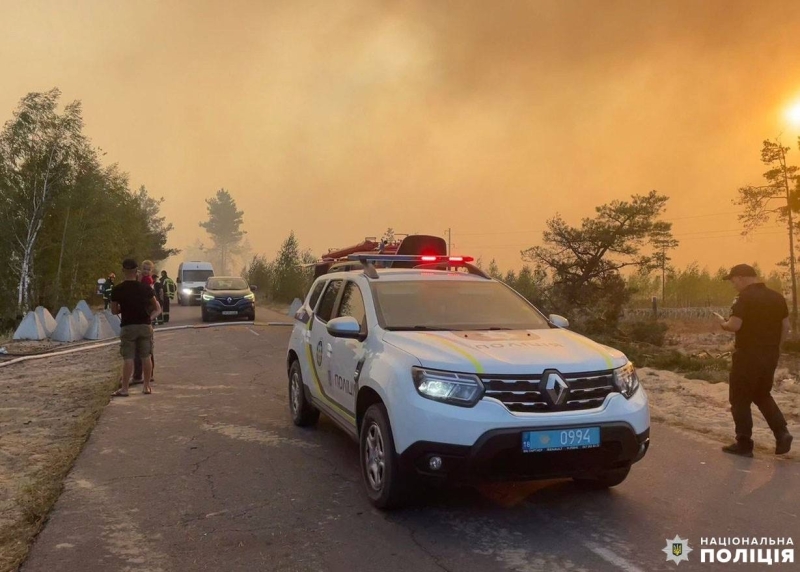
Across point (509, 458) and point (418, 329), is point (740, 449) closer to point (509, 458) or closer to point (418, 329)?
point (509, 458)

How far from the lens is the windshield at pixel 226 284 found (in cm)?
2278

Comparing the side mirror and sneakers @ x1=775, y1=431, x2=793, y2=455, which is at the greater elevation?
the side mirror

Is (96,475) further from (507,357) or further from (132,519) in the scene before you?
(507,357)

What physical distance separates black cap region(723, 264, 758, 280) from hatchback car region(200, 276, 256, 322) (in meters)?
17.7

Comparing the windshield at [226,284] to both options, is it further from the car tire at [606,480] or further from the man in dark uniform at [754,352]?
the car tire at [606,480]

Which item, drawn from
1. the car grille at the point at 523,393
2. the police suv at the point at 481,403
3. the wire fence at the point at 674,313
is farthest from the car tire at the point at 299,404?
the wire fence at the point at 674,313

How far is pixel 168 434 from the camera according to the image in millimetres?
6598

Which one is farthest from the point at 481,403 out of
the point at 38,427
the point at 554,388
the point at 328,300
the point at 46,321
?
the point at 46,321

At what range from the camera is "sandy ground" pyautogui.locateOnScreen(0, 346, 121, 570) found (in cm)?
426

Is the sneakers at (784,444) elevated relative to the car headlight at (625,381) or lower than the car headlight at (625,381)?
lower

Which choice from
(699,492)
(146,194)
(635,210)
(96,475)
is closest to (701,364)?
(699,492)

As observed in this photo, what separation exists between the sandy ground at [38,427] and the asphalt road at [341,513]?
6.9 inches

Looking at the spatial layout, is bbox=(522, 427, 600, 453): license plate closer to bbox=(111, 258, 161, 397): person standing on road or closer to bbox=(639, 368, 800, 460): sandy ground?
bbox=(639, 368, 800, 460): sandy ground

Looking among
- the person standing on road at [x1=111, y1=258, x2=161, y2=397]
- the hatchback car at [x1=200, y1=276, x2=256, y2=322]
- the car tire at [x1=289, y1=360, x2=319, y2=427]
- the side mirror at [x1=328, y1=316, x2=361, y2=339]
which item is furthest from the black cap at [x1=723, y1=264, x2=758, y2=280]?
the hatchback car at [x1=200, y1=276, x2=256, y2=322]
